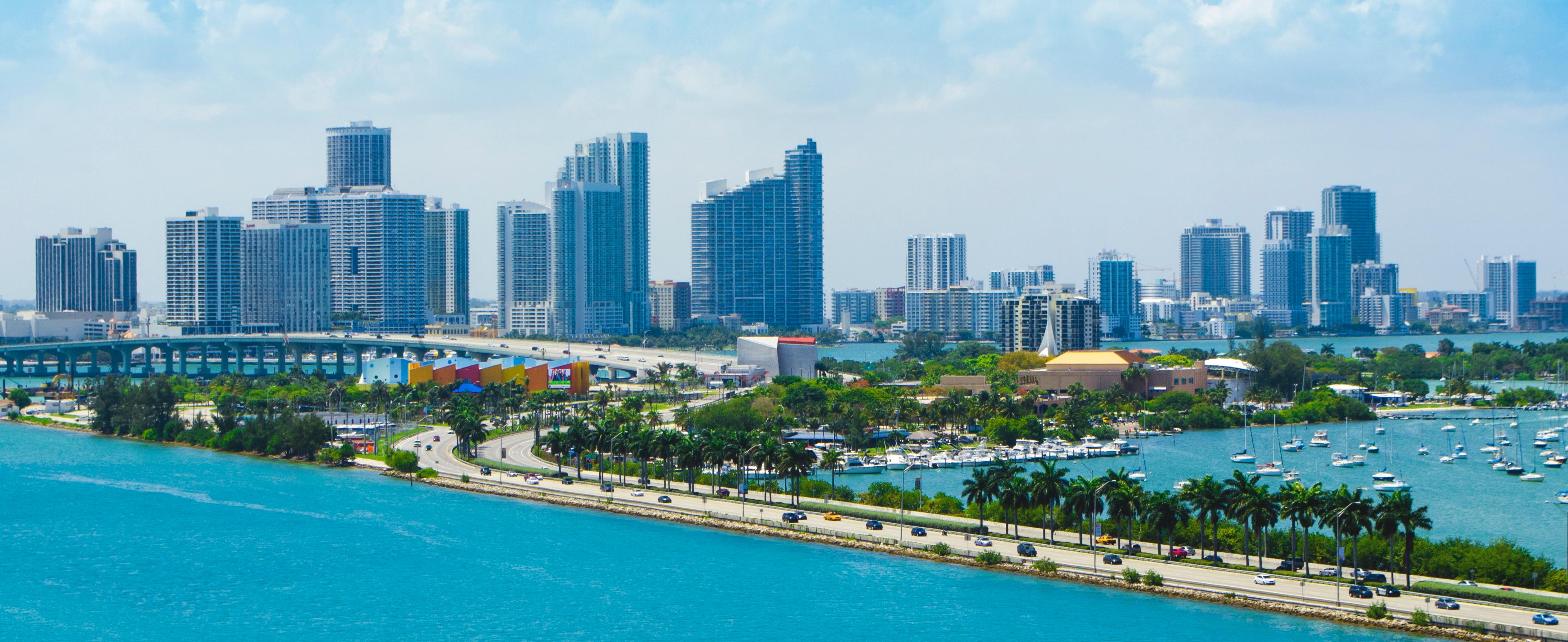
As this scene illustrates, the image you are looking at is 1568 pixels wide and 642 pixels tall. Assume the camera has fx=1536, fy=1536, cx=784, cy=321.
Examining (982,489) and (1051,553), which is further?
(982,489)

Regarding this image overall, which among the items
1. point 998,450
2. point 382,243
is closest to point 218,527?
point 998,450

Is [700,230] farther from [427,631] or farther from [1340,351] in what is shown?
[427,631]

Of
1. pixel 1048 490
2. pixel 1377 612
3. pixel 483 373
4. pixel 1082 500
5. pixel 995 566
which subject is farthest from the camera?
pixel 483 373

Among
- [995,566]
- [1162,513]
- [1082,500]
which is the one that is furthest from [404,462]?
[1162,513]

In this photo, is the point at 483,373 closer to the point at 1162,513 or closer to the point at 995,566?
the point at 995,566

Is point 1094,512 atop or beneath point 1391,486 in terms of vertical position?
atop

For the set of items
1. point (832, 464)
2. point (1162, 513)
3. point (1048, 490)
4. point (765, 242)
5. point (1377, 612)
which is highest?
point (765, 242)
